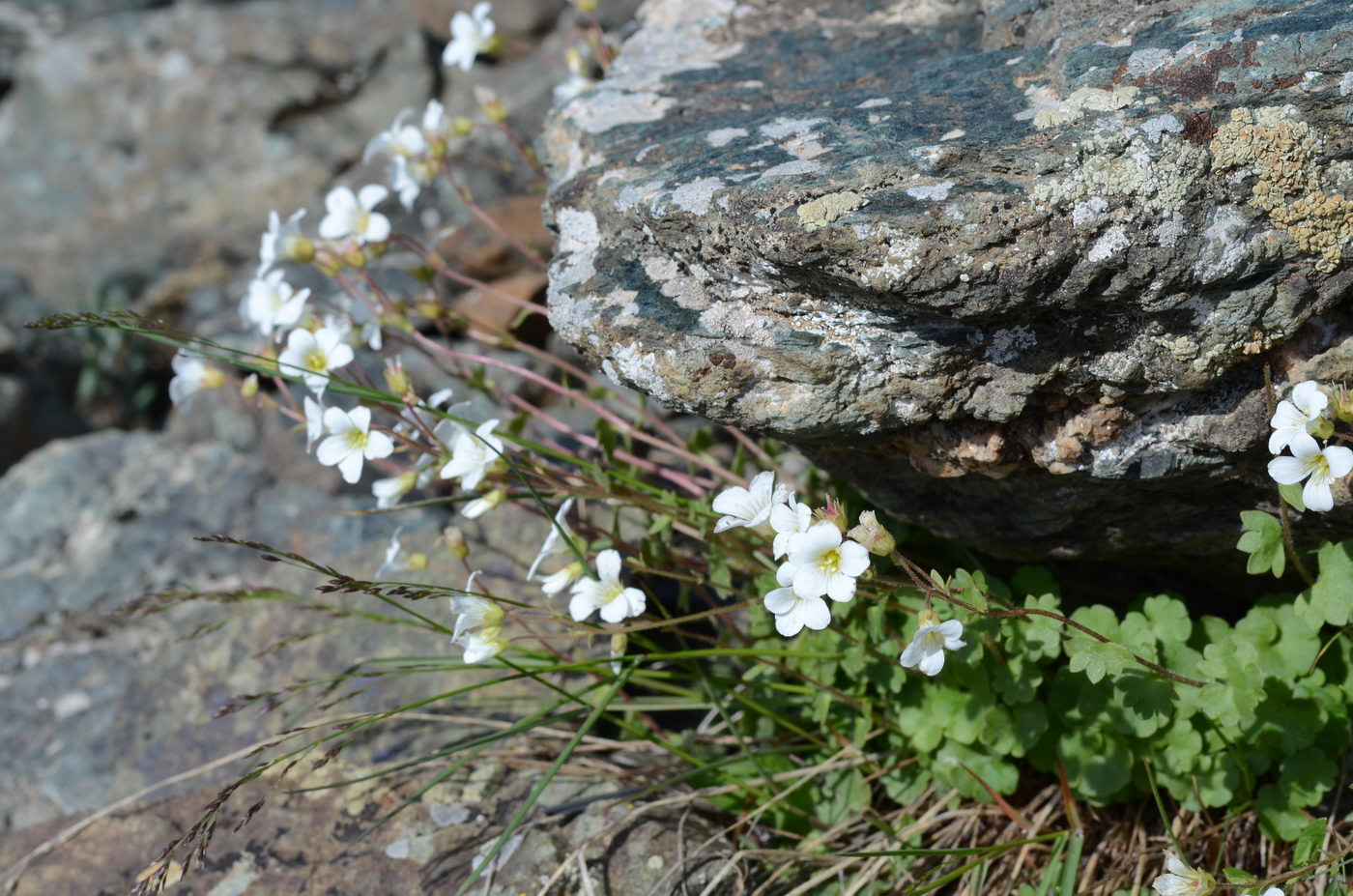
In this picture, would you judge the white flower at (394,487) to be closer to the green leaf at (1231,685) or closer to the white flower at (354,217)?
the white flower at (354,217)

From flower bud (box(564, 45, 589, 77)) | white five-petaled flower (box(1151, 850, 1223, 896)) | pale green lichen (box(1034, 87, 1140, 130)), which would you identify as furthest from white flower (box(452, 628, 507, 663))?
flower bud (box(564, 45, 589, 77))

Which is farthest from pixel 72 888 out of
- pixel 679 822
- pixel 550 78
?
pixel 550 78

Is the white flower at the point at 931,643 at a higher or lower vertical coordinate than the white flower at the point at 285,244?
lower

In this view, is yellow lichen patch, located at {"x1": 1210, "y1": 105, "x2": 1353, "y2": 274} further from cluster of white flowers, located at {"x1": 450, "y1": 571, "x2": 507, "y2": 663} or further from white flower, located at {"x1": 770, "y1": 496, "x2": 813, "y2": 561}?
cluster of white flowers, located at {"x1": 450, "y1": 571, "x2": 507, "y2": 663}

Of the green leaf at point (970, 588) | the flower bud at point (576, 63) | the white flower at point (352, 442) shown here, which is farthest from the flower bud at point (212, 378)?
the green leaf at point (970, 588)

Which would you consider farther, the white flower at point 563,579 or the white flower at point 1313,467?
the white flower at point 563,579

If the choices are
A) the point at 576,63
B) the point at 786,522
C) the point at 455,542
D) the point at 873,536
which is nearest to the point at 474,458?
the point at 455,542

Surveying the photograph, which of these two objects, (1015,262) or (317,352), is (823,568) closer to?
(1015,262)
